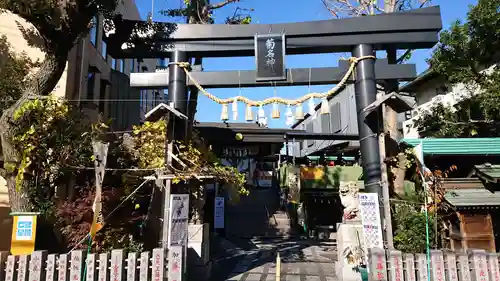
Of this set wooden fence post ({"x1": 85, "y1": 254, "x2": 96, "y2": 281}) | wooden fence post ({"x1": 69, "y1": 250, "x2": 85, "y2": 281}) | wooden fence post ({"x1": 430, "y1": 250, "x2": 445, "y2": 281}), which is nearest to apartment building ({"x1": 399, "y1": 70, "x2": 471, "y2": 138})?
wooden fence post ({"x1": 430, "y1": 250, "x2": 445, "y2": 281})

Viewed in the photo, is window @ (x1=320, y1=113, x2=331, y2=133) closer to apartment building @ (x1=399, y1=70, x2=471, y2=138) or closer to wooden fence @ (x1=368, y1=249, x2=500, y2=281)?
apartment building @ (x1=399, y1=70, x2=471, y2=138)

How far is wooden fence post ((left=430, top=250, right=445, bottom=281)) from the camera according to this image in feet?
22.9

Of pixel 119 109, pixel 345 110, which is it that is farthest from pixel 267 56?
pixel 345 110

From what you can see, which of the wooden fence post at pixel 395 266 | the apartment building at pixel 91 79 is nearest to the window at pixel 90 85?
the apartment building at pixel 91 79

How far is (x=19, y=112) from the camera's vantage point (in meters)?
8.14

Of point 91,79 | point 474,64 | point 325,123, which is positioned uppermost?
point 325,123

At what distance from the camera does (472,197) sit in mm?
11477

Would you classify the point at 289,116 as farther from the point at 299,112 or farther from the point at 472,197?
the point at 472,197

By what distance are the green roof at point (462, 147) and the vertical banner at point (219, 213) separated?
10736 mm

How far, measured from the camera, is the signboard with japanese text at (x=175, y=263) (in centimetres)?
762

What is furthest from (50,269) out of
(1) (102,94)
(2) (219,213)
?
(2) (219,213)

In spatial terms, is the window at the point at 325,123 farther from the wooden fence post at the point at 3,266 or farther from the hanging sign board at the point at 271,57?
the wooden fence post at the point at 3,266

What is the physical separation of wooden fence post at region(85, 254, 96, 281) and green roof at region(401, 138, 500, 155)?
11.5 meters

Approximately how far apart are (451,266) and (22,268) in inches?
347
